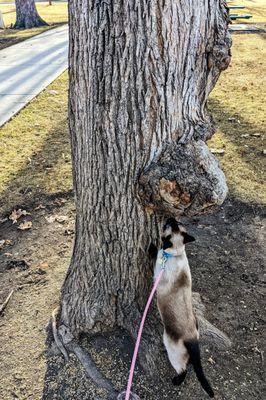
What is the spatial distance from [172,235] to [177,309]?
1.50ft

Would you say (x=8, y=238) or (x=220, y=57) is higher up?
(x=220, y=57)

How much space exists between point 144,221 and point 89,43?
104 cm

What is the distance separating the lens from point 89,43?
204 centimetres

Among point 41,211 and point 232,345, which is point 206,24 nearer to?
point 232,345

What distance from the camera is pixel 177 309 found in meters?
2.51

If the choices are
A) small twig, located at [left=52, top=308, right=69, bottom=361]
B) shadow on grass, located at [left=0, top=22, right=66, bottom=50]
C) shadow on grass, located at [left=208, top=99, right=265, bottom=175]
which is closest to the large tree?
small twig, located at [left=52, top=308, right=69, bottom=361]

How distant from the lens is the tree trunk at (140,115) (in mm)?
1979

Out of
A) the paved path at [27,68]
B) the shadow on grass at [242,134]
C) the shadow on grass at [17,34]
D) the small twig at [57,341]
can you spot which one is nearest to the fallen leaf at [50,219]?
the small twig at [57,341]

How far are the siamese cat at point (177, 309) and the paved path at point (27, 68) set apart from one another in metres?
4.85

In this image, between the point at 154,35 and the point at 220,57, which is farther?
the point at 220,57

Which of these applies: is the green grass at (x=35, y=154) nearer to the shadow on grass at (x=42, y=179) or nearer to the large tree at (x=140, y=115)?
the shadow on grass at (x=42, y=179)

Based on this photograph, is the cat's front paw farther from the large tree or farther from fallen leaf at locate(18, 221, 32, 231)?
fallen leaf at locate(18, 221, 32, 231)

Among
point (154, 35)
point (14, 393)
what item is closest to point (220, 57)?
point (154, 35)

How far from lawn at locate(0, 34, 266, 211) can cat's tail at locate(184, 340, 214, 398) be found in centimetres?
248
